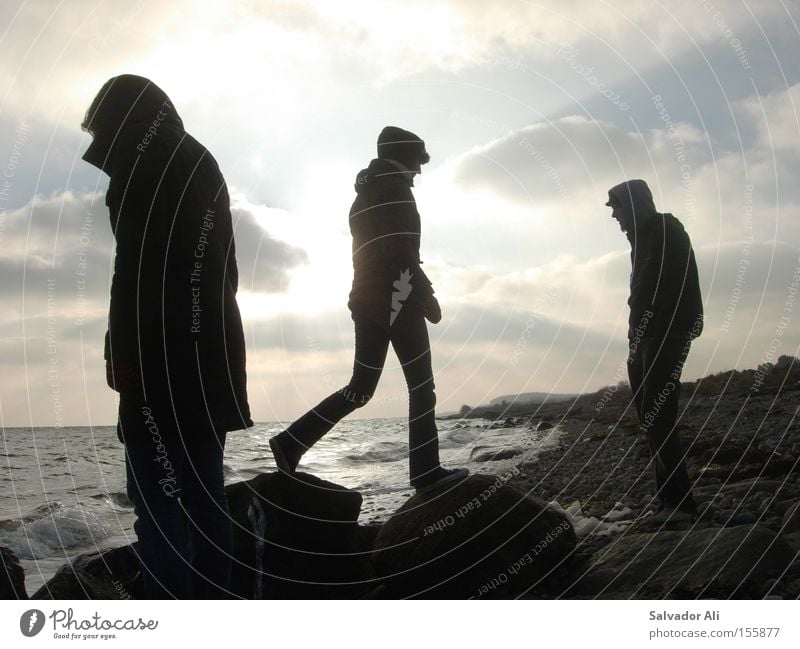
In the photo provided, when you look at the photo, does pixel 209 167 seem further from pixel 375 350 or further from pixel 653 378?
pixel 653 378

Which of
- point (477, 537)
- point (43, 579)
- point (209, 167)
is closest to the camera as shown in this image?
point (209, 167)

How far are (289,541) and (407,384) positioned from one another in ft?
4.74

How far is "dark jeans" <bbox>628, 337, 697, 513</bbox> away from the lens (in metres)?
5.13

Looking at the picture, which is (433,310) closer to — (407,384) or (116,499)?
(407,384)

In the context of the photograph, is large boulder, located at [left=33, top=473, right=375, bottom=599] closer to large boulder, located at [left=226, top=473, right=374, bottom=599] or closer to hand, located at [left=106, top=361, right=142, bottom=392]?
large boulder, located at [left=226, top=473, right=374, bottom=599]

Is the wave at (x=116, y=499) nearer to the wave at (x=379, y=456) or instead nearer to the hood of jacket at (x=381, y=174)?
the wave at (x=379, y=456)

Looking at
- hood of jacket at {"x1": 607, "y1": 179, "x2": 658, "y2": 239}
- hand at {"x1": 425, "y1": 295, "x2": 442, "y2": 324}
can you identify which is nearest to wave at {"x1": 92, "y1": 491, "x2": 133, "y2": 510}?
hand at {"x1": 425, "y1": 295, "x2": 442, "y2": 324}

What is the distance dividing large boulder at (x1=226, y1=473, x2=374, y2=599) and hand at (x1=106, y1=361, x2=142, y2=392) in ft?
6.95

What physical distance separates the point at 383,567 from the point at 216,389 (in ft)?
7.61

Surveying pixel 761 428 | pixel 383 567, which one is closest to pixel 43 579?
pixel 383 567

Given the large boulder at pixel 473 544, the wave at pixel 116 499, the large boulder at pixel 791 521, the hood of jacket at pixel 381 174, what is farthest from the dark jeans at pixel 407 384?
the wave at pixel 116 499

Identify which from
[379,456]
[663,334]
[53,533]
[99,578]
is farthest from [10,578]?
[379,456]

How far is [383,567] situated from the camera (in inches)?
196
